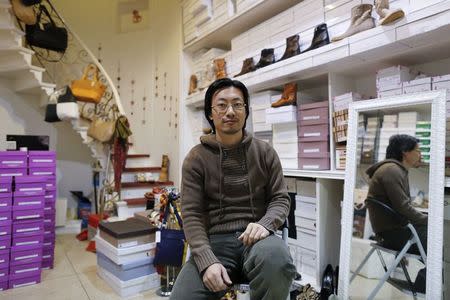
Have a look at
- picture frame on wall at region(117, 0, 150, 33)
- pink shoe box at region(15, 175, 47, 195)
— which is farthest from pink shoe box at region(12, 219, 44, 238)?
picture frame on wall at region(117, 0, 150, 33)

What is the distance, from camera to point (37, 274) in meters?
2.36

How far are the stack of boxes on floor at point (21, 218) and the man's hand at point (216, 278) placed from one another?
1986mm

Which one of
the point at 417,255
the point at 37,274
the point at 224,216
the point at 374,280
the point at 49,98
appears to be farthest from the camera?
the point at 49,98

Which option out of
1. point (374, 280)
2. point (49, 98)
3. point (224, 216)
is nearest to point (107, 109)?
point (49, 98)

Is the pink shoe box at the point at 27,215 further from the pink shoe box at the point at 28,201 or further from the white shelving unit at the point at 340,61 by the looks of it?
the white shelving unit at the point at 340,61


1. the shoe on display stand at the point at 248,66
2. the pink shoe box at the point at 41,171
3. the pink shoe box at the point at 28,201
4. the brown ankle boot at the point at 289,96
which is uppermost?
the shoe on display stand at the point at 248,66

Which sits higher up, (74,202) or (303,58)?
(303,58)

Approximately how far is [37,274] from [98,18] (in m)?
4.09

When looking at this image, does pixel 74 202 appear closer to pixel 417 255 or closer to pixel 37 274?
pixel 37 274

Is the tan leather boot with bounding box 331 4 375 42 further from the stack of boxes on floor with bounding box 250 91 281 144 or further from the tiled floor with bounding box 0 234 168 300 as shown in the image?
the tiled floor with bounding box 0 234 168 300

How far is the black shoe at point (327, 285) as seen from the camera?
1879 mm

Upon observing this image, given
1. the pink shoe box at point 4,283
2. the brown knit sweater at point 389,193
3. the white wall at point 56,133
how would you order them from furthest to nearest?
the white wall at point 56,133, the pink shoe box at point 4,283, the brown knit sweater at point 389,193

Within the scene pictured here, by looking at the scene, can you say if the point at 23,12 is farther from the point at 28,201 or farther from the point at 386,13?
the point at 386,13

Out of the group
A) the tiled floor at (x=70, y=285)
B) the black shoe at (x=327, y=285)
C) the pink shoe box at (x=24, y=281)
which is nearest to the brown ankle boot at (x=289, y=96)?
the black shoe at (x=327, y=285)
